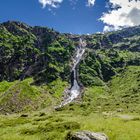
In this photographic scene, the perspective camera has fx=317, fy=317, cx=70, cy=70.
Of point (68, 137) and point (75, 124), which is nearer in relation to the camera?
point (68, 137)

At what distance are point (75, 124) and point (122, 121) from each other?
9.96 meters

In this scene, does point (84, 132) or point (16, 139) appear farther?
point (16, 139)

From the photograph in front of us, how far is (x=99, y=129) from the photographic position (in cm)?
5556

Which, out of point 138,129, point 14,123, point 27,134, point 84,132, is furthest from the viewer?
point 14,123

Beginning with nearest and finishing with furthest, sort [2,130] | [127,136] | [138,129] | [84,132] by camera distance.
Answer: [84,132], [127,136], [138,129], [2,130]

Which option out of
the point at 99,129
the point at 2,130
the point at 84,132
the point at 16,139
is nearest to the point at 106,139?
the point at 84,132

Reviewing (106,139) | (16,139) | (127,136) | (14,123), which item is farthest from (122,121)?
(14,123)

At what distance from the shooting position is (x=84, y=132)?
47812 millimetres

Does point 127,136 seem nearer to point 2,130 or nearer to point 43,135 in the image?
point 43,135

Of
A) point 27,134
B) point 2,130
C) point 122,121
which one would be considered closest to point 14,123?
point 2,130

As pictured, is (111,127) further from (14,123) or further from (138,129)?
(14,123)

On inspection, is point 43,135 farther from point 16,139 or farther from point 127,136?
point 127,136

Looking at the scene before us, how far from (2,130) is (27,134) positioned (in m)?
8.78

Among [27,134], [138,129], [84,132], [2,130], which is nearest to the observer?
[84,132]
